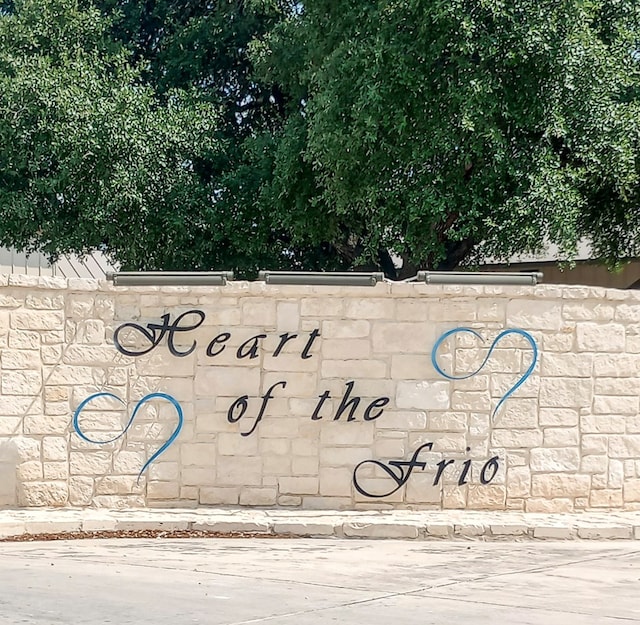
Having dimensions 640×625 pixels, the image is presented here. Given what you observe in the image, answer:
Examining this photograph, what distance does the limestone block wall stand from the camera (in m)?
11.1

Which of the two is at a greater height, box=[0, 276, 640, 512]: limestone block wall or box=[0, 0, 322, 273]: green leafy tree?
box=[0, 0, 322, 273]: green leafy tree

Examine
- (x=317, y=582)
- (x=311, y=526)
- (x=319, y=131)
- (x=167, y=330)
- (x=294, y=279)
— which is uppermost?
(x=319, y=131)

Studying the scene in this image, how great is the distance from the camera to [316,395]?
36.7ft

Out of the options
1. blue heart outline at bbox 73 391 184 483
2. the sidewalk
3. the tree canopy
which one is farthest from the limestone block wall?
the tree canopy

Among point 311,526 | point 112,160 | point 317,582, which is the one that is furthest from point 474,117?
point 317,582

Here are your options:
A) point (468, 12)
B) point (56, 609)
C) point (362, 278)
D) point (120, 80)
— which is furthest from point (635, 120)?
point (56, 609)

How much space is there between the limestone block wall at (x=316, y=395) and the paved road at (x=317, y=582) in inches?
37.6

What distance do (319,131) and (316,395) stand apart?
24.7ft

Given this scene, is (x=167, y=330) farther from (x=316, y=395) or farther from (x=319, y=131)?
Answer: (x=319, y=131)

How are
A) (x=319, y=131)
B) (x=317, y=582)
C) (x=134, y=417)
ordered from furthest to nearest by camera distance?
(x=319, y=131), (x=134, y=417), (x=317, y=582)

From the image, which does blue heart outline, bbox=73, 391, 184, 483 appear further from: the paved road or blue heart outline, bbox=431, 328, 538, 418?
blue heart outline, bbox=431, 328, 538, 418

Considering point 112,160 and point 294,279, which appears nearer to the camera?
point 294,279

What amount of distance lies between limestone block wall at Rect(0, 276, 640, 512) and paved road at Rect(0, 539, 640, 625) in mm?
955

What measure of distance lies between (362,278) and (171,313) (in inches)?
79.1
